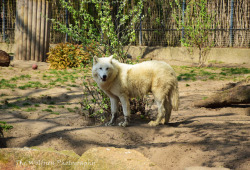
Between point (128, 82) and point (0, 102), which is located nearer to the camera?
point (128, 82)

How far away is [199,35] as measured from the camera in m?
14.8

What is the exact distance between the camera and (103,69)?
18.1 ft

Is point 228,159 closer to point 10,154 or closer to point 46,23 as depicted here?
point 10,154

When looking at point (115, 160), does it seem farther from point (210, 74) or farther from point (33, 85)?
point (210, 74)

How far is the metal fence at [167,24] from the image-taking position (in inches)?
592

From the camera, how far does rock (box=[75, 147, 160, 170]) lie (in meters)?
3.61

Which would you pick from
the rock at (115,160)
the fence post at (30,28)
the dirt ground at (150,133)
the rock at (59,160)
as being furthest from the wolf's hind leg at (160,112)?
the fence post at (30,28)

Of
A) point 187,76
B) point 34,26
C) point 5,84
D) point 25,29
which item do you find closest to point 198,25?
point 187,76

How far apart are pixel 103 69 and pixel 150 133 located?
4.54ft

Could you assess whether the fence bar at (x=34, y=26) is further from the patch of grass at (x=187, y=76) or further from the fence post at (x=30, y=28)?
the patch of grass at (x=187, y=76)

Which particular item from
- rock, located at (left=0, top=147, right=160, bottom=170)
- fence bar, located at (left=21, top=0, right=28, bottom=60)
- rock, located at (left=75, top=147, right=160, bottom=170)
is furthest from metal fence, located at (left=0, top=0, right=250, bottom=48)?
rock, located at (left=0, top=147, right=160, bottom=170)

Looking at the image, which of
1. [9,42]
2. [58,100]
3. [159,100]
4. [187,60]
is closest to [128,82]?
[159,100]

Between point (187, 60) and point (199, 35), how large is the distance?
1.80 m

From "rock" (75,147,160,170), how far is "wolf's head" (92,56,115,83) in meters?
1.76
